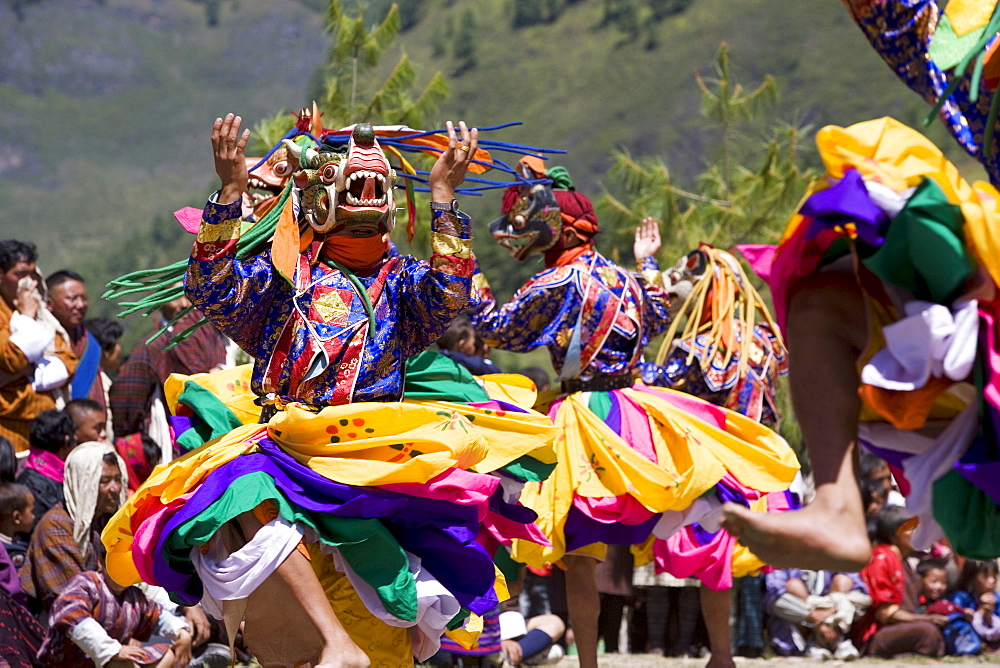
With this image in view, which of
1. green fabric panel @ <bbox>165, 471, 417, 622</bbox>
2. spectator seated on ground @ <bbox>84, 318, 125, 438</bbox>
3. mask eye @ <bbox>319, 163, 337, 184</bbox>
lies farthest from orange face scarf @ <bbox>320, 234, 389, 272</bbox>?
spectator seated on ground @ <bbox>84, 318, 125, 438</bbox>

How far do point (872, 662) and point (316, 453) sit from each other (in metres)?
5.06

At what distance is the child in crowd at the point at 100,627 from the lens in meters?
5.38

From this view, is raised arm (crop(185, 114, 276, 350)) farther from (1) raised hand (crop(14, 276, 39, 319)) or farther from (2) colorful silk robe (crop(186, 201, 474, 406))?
(1) raised hand (crop(14, 276, 39, 319))

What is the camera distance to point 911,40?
328 centimetres

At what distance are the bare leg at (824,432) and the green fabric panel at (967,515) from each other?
0.18 metres

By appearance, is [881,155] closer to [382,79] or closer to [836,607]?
[836,607]

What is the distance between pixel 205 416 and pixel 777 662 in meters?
4.62

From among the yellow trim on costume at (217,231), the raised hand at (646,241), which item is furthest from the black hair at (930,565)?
the yellow trim on costume at (217,231)

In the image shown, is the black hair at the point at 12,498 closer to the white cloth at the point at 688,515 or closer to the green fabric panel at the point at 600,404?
the green fabric panel at the point at 600,404

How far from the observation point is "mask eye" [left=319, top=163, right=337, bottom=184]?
4.71 meters

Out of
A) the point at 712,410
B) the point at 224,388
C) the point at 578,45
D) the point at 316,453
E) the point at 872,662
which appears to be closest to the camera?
the point at 316,453

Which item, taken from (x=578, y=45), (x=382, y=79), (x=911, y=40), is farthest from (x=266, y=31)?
(x=911, y=40)

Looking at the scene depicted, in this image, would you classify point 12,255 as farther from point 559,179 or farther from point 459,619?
point 459,619

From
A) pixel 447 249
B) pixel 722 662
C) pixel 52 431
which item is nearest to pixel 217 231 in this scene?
pixel 447 249
